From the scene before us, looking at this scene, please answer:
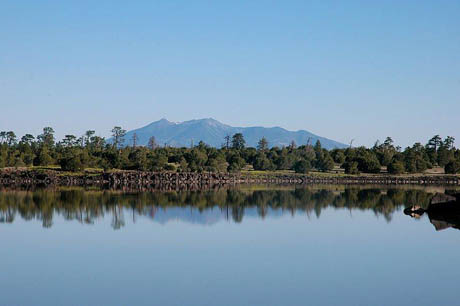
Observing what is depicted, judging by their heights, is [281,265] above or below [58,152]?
below

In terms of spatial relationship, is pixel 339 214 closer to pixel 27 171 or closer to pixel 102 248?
pixel 102 248

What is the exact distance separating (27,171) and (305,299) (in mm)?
93496

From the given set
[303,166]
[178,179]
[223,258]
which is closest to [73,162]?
[178,179]

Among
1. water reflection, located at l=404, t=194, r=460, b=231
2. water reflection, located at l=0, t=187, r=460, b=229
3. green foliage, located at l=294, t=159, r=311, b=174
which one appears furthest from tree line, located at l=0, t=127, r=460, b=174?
water reflection, located at l=404, t=194, r=460, b=231

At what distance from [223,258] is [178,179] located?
267ft

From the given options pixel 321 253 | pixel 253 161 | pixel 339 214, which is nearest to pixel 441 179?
pixel 253 161

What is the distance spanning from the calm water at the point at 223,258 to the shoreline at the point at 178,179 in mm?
49422

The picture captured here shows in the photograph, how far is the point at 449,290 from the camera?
2061 centimetres

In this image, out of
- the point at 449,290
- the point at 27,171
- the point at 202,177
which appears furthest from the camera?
the point at 202,177

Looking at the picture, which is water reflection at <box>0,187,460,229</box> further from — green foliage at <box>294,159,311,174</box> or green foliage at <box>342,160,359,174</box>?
green foliage at <box>294,159,311,174</box>

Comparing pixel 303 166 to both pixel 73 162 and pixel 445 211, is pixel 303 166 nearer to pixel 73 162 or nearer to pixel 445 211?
pixel 73 162

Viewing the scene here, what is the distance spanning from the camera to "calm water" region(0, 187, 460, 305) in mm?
19875

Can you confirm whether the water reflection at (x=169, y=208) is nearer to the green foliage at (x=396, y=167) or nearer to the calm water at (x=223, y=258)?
the calm water at (x=223, y=258)

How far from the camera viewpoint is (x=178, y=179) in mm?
107312
